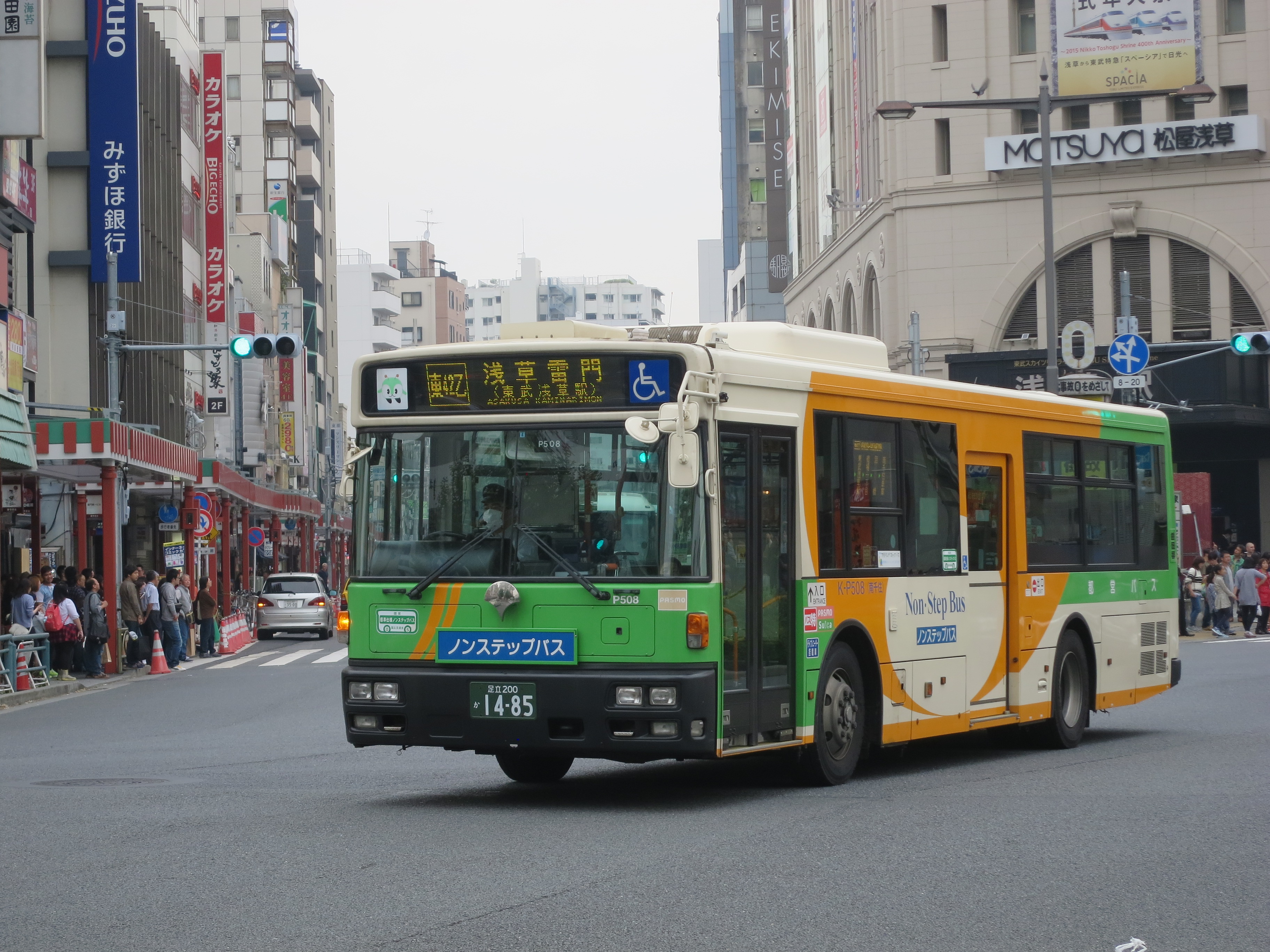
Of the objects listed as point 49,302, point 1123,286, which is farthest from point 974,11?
point 49,302

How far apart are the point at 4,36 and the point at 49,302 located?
16.4 metres

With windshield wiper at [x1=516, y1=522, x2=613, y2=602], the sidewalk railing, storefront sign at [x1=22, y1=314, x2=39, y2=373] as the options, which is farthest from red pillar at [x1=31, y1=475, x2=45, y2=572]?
windshield wiper at [x1=516, y1=522, x2=613, y2=602]

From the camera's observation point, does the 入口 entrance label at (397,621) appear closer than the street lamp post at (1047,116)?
Yes

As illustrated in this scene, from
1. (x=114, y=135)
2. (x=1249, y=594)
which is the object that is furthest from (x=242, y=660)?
(x=1249, y=594)

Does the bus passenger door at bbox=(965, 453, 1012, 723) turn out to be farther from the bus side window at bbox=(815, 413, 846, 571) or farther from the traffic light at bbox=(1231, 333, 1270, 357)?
the traffic light at bbox=(1231, 333, 1270, 357)

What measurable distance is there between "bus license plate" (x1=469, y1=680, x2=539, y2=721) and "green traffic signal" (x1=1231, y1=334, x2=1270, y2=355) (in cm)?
2645

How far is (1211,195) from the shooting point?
55625 millimetres

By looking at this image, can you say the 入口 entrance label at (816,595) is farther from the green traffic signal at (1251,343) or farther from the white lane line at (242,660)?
the green traffic signal at (1251,343)

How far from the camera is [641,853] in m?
9.55

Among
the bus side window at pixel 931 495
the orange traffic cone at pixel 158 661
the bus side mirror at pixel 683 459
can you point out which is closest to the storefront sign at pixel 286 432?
the orange traffic cone at pixel 158 661

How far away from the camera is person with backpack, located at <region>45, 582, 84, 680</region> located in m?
28.0

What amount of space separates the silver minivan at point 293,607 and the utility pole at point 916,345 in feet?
59.6

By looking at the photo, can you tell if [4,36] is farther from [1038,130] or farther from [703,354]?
[1038,130]

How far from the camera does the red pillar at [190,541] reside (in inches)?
1533
